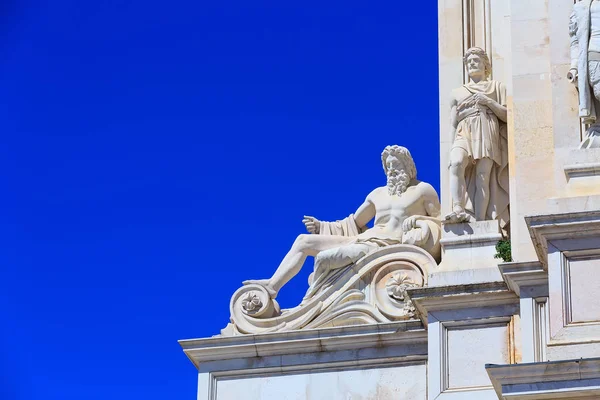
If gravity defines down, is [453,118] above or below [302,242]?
above

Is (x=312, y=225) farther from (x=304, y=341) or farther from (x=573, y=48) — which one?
(x=573, y=48)

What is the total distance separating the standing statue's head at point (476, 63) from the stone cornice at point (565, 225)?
3.99 metres

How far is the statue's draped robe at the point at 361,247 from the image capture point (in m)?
26.3

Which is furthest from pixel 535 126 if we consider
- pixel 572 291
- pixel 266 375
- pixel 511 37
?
pixel 266 375

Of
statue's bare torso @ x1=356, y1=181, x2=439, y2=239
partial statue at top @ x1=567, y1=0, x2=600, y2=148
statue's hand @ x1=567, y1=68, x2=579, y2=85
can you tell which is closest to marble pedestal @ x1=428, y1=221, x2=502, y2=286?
statue's bare torso @ x1=356, y1=181, x2=439, y2=239

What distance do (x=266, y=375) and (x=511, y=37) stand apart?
5.60m

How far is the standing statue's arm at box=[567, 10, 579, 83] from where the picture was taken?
24359 millimetres

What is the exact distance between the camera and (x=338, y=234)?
1080 inches

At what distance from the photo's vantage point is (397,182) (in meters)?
27.2

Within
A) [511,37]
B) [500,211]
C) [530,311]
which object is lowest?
[530,311]

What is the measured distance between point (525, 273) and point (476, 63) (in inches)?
153

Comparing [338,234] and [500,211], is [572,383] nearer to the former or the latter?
[500,211]

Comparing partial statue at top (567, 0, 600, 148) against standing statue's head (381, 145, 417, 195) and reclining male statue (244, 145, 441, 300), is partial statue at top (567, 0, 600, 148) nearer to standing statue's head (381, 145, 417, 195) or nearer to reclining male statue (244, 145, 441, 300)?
reclining male statue (244, 145, 441, 300)

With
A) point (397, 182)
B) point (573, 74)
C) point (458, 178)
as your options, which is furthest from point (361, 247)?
point (573, 74)
